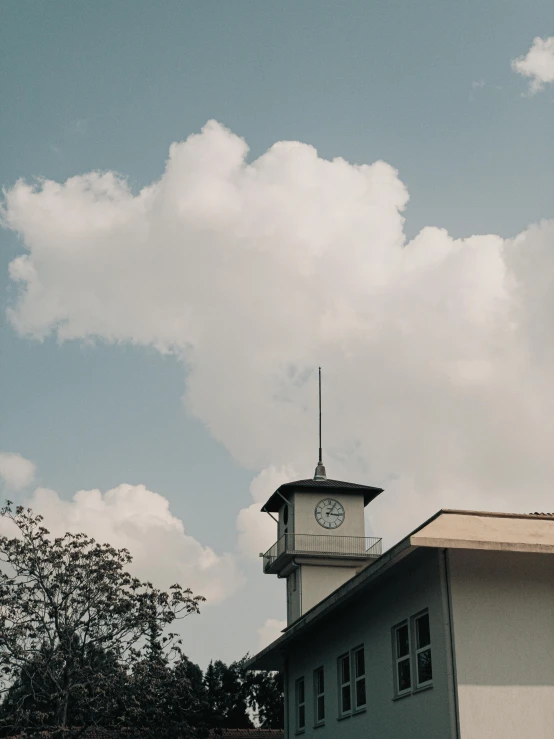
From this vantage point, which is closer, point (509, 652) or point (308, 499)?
point (509, 652)

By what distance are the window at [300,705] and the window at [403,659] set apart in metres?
8.29

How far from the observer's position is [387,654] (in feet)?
59.2

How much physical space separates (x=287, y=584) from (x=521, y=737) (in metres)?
25.2

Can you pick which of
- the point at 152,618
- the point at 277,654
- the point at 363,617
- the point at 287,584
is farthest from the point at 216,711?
the point at 363,617

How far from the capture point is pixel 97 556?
3462 centimetres

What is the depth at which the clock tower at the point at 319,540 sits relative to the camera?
3722 centimetres

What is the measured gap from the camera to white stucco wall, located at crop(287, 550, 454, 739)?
50.6ft

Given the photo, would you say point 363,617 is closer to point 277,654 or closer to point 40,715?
point 277,654

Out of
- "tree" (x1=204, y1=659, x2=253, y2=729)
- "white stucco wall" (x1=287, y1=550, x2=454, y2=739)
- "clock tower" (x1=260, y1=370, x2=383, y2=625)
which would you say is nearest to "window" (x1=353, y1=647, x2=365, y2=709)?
"white stucco wall" (x1=287, y1=550, x2=454, y2=739)

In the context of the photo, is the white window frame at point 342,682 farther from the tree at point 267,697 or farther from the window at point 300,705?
the tree at point 267,697

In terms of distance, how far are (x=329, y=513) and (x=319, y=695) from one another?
1493 cm

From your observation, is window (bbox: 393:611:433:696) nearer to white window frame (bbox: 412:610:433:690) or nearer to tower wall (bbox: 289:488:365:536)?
white window frame (bbox: 412:610:433:690)

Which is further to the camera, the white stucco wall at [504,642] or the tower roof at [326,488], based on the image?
the tower roof at [326,488]

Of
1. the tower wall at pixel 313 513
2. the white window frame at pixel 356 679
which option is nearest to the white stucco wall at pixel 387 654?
the white window frame at pixel 356 679
